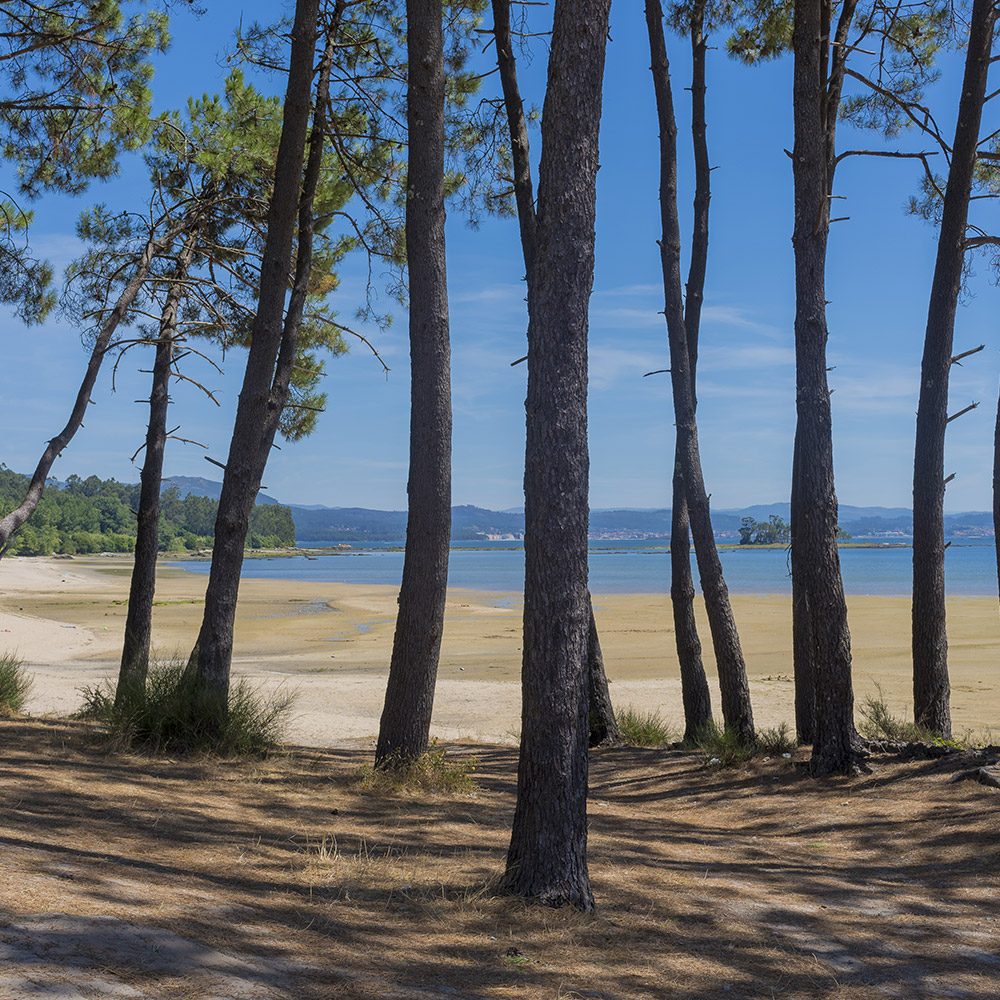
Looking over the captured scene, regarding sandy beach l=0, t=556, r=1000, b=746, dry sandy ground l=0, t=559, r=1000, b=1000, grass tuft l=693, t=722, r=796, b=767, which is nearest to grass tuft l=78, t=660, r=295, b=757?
dry sandy ground l=0, t=559, r=1000, b=1000

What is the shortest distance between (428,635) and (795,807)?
2.86 m

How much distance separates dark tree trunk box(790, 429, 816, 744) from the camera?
7.70m

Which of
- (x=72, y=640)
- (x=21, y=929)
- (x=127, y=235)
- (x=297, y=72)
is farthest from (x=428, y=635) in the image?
(x=72, y=640)

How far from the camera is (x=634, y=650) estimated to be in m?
18.3

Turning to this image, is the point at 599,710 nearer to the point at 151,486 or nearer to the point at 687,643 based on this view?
the point at 687,643

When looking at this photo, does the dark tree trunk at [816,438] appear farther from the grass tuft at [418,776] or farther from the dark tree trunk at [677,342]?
the grass tuft at [418,776]

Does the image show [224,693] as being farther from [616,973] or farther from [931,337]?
[931,337]

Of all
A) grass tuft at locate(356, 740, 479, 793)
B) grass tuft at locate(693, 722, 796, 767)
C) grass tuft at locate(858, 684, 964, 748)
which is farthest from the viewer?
grass tuft at locate(693, 722, 796, 767)

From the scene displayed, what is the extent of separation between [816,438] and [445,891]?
15.3 feet

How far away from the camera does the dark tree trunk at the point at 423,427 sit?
20.9ft

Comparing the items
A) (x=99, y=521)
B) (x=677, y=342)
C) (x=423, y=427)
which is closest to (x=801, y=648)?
(x=677, y=342)

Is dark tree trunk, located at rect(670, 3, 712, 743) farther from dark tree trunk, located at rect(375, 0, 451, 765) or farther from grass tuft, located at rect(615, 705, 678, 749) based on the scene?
dark tree trunk, located at rect(375, 0, 451, 765)

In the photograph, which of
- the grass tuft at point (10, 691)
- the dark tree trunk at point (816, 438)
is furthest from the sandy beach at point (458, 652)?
the dark tree trunk at point (816, 438)

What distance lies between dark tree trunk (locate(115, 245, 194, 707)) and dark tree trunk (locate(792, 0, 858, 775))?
6.14 meters
